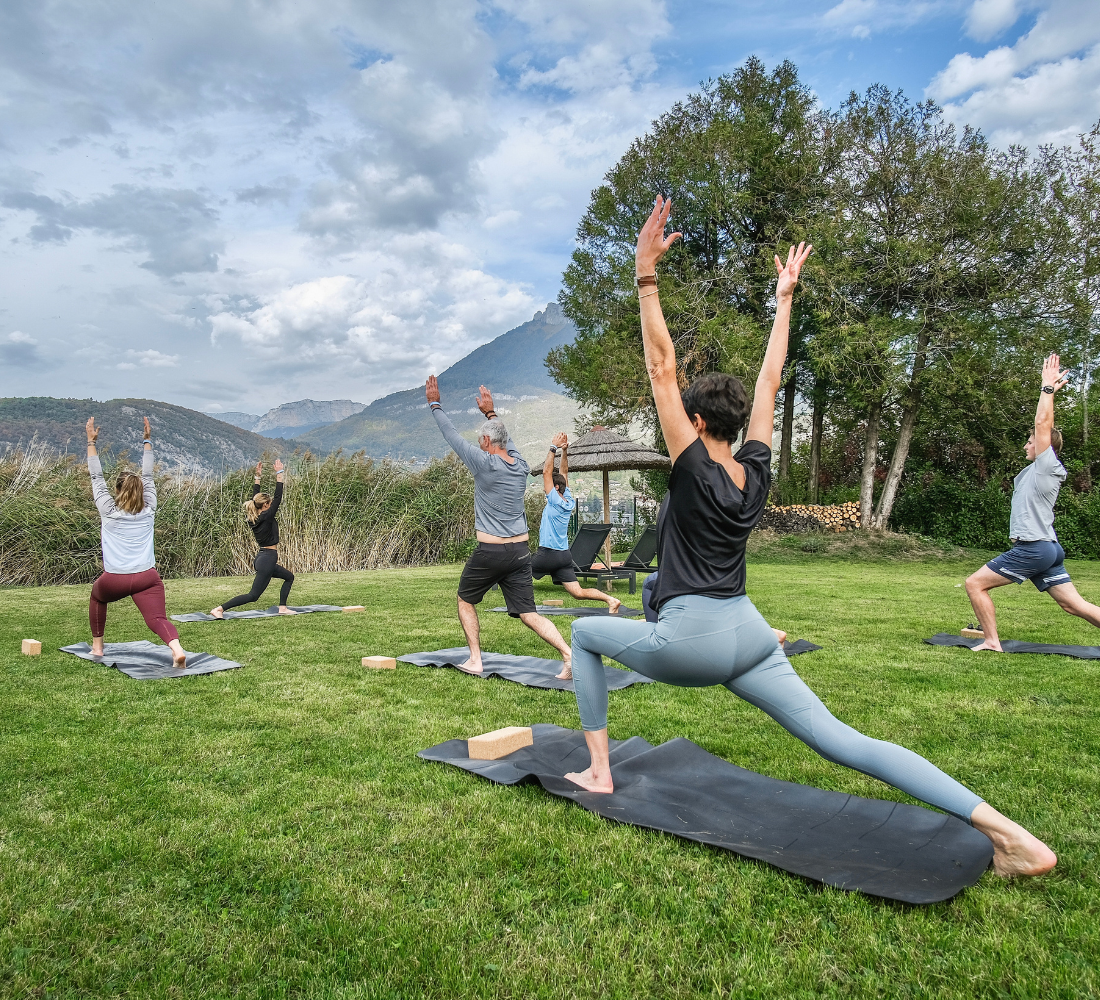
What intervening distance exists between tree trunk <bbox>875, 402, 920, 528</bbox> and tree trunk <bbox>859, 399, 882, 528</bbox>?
0.29 metres

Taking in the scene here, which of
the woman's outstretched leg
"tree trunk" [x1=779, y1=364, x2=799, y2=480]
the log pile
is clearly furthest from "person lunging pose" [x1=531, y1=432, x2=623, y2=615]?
"tree trunk" [x1=779, y1=364, x2=799, y2=480]

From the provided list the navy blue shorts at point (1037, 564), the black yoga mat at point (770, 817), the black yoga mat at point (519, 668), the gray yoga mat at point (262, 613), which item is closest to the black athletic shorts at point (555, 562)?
the black yoga mat at point (519, 668)

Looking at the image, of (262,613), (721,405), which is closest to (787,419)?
(262,613)

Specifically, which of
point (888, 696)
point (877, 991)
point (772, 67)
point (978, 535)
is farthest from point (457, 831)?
point (772, 67)

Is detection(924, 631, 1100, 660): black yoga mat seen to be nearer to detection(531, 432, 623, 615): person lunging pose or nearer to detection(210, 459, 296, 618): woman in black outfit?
detection(531, 432, 623, 615): person lunging pose

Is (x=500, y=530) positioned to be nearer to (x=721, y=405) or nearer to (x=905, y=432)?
(x=721, y=405)

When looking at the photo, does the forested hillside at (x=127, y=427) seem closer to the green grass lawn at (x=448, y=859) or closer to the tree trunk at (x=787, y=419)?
the tree trunk at (x=787, y=419)

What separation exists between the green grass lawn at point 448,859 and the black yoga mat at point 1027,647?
3.02 ft

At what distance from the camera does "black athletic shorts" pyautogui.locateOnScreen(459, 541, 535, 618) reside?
5.67 m

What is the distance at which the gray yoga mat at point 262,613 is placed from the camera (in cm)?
896

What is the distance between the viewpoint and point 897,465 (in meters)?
19.1

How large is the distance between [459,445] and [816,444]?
18.5m

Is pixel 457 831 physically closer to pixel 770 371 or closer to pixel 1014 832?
pixel 1014 832

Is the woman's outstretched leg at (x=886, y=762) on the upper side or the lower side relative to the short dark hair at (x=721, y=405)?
lower
